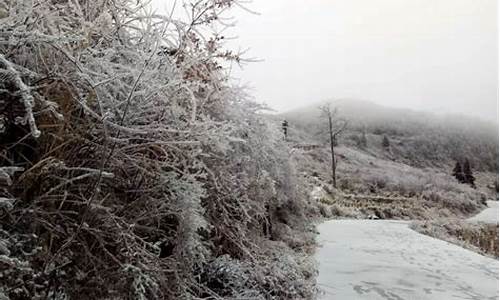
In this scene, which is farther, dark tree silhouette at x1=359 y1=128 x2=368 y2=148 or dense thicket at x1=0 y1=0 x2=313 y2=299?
dark tree silhouette at x1=359 y1=128 x2=368 y2=148

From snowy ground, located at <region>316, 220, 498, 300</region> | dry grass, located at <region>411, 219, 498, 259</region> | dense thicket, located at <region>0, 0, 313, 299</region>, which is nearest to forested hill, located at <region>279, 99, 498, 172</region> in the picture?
dry grass, located at <region>411, 219, 498, 259</region>

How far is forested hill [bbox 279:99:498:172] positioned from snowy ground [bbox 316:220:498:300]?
40.5 metres

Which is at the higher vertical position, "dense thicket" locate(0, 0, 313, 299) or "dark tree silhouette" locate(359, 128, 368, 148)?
"dense thicket" locate(0, 0, 313, 299)

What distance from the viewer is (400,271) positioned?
623cm

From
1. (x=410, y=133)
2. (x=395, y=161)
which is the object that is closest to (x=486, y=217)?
(x=395, y=161)

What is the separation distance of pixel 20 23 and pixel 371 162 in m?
47.0

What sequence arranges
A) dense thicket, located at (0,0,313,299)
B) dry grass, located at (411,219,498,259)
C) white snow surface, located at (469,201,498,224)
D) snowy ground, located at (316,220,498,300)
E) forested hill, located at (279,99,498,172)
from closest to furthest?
dense thicket, located at (0,0,313,299)
snowy ground, located at (316,220,498,300)
dry grass, located at (411,219,498,259)
white snow surface, located at (469,201,498,224)
forested hill, located at (279,99,498,172)

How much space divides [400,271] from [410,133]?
77.5 meters

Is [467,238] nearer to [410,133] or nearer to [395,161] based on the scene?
[395,161]

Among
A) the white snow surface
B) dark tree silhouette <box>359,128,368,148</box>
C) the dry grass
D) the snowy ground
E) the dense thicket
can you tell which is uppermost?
the dense thicket

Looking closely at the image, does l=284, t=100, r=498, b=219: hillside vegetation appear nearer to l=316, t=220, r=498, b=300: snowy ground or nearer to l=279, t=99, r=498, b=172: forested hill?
l=279, t=99, r=498, b=172: forested hill

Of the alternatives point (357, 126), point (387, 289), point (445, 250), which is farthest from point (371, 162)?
point (387, 289)

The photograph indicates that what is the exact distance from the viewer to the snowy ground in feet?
16.5

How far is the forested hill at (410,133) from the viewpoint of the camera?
63.0 metres
